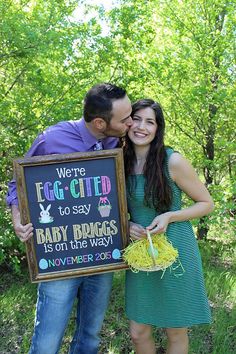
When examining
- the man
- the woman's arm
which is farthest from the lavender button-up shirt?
the woman's arm

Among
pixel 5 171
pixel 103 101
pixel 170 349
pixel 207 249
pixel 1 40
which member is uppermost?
pixel 1 40

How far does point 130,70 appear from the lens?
510 cm

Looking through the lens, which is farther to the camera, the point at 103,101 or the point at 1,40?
the point at 1,40

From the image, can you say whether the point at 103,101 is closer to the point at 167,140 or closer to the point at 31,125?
the point at 31,125

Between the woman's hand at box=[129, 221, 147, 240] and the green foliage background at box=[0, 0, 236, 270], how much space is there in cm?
202

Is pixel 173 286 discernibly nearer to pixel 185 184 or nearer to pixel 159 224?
pixel 159 224

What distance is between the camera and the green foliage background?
14.5 feet

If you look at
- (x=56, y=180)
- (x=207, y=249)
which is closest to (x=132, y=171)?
(x=56, y=180)

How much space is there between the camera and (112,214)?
2.59 metres

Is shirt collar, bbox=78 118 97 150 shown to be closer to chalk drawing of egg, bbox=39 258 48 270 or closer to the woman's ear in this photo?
the woman's ear

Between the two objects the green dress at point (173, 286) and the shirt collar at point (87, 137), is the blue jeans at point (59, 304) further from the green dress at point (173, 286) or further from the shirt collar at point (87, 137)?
the shirt collar at point (87, 137)

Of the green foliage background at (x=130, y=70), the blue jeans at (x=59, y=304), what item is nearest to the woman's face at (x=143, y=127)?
the blue jeans at (x=59, y=304)

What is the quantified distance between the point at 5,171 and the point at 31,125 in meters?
0.71

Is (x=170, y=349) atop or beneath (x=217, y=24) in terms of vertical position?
beneath
